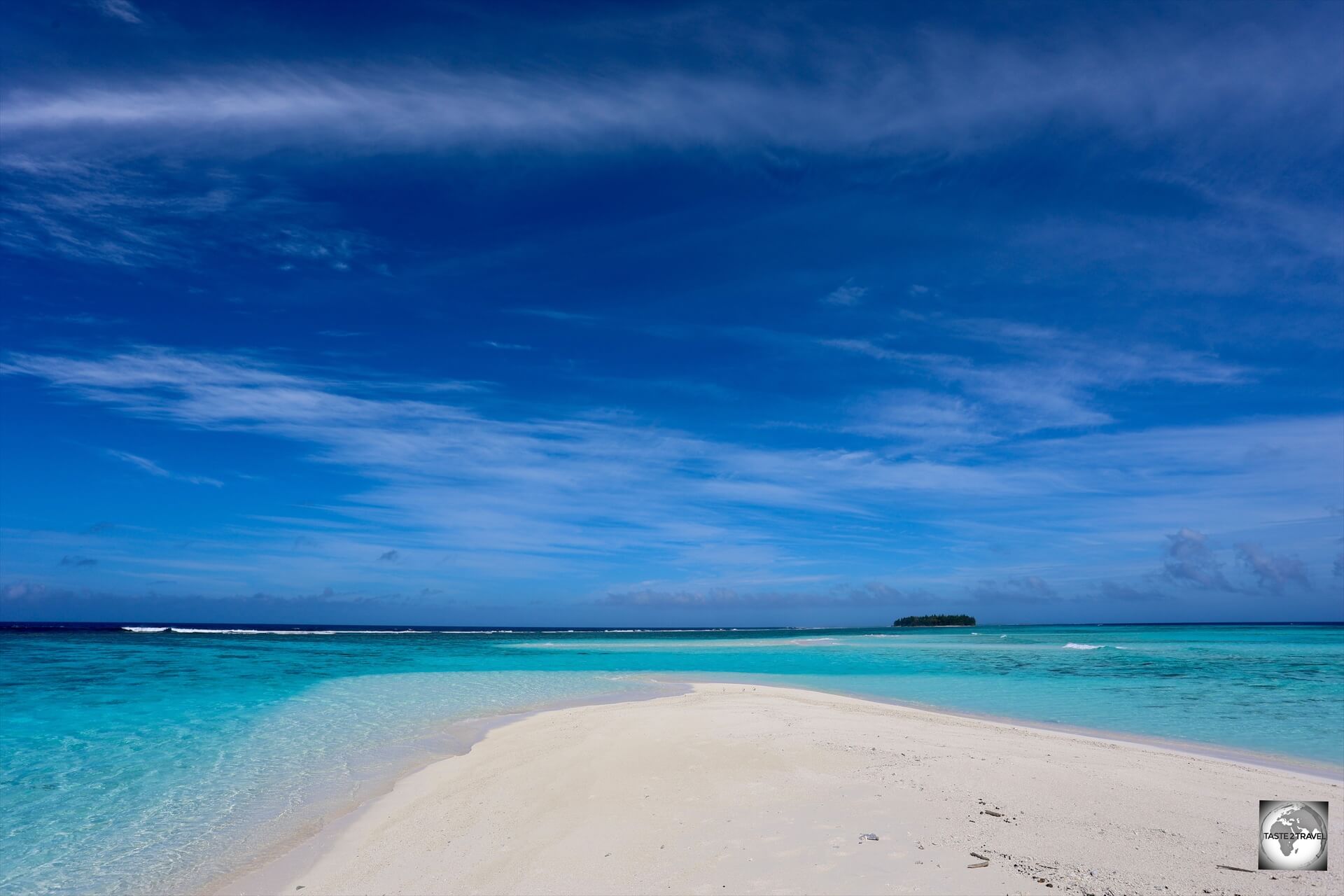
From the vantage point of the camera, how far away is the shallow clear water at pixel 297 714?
314 inches

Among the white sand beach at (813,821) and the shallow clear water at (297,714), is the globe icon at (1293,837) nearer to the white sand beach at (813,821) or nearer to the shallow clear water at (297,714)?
the white sand beach at (813,821)

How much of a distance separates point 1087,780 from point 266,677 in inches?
1045

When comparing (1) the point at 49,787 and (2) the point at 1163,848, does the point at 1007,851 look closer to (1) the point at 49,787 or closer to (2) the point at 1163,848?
(2) the point at 1163,848

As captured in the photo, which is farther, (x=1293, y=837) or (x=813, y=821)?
(x=813, y=821)

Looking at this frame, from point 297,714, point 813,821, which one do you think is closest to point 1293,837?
point 813,821

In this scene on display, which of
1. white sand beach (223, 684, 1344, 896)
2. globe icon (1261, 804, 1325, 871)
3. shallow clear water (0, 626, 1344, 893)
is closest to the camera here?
white sand beach (223, 684, 1344, 896)

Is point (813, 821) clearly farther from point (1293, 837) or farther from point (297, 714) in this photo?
point (297, 714)

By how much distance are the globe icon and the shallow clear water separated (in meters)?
7.15

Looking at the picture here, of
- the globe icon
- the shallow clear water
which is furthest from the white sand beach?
the shallow clear water

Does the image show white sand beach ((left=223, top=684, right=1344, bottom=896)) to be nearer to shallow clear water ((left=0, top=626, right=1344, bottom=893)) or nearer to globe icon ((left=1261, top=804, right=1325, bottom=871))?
globe icon ((left=1261, top=804, right=1325, bottom=871))

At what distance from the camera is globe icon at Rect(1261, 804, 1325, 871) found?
20.5 feet

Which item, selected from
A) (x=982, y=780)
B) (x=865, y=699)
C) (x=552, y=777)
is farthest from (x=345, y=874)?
(x=865, y=699)

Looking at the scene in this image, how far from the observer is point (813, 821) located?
7398mm

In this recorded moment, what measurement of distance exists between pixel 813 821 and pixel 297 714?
1405 centimetres
